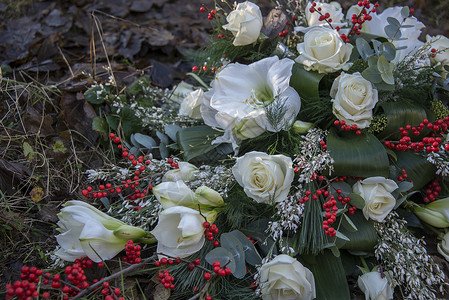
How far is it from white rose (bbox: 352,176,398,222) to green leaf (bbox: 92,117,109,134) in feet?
3.34

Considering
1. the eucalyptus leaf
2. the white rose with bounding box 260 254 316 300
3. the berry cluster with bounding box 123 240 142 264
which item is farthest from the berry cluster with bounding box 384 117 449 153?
the berry cluster with bounding box 123 240 142 264

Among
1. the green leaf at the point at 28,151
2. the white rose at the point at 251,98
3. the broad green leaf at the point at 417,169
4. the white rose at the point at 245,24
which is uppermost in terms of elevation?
the white rose at the point at 245,24

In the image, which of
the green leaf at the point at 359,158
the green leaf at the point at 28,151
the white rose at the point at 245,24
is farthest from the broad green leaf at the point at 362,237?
the green leaf at the point at 28,151

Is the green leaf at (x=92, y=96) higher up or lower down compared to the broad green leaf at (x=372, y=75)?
lower down

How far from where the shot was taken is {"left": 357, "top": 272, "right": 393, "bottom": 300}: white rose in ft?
3.70

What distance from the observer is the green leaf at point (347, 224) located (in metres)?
1.16

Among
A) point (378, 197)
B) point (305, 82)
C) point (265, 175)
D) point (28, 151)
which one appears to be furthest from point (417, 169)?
point (28, 151)

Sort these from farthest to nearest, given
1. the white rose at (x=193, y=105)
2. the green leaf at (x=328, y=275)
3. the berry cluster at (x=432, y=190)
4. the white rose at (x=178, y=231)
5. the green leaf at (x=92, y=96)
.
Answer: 1. the green leaf at (x=92, y=96)
2. the white rose at (x=193, y=105)
3. the berry cluster at (x=432, y=190)
4. the green leaf at (x=328, y=275)
5. the white rose at (x=178, y=231)

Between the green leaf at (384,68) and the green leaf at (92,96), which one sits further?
the green leaf at (92,96)

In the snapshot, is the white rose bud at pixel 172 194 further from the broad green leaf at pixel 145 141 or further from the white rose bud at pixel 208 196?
the broad green leaf at pixel 145 141

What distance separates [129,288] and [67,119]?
31.8 inches

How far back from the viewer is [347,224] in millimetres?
1194

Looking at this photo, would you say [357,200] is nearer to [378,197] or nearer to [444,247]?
[378,197]

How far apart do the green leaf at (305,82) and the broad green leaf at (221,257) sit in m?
0.62
